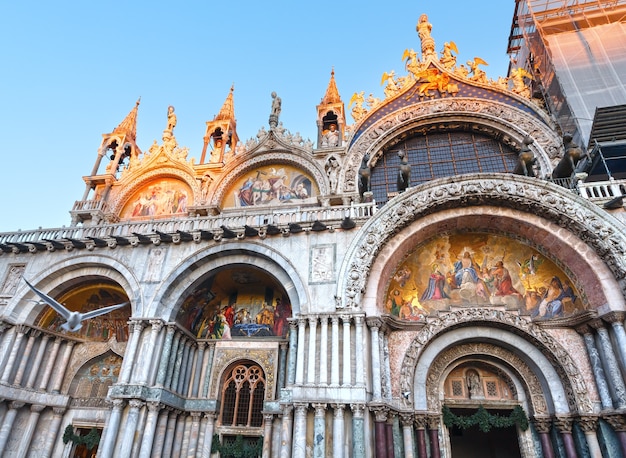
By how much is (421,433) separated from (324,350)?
150 inches

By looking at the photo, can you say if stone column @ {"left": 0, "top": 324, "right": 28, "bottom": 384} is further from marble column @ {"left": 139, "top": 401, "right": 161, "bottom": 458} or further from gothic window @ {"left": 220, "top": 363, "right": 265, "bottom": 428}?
gothic window @ {"left": 220, "top": 363, "right": 265, "bottom": 428}

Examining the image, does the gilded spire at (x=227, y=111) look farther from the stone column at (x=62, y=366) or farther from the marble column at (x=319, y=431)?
the marble column at (x=319, y=431)

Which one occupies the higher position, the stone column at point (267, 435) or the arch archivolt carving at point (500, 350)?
the arch archivolt carving at point (500, 350)

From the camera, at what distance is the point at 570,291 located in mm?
12148

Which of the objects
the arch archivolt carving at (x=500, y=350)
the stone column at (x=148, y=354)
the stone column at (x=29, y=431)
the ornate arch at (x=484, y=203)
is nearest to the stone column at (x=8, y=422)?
the stone column at (x=29, y=431)

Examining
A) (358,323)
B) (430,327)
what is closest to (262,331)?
(358,323)

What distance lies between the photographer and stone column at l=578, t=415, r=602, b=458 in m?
10.1

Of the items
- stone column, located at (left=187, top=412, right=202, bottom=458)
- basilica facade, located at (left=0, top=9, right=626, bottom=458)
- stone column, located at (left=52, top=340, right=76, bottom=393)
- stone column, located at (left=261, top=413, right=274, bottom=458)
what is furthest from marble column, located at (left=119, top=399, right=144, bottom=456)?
stone column, located at (left=52, top=340, right=76, bottom=393)

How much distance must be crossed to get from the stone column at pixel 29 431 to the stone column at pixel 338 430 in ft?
35.3

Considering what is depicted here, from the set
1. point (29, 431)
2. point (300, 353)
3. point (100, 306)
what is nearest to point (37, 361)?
point (29, 431)

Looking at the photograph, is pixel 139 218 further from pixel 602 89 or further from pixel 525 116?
pixel 602 89

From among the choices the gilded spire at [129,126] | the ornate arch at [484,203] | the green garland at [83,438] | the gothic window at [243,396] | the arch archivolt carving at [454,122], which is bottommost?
the green garland at [83,438]

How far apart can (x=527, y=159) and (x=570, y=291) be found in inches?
181

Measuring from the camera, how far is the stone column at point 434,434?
11.2 m
